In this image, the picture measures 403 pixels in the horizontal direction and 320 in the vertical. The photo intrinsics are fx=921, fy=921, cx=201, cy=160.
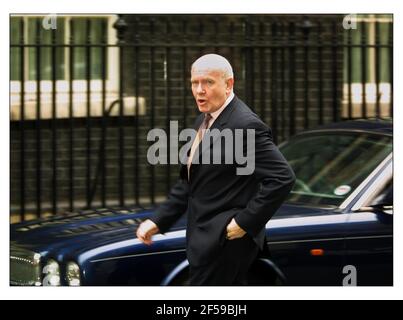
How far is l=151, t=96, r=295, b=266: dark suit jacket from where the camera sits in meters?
5.19

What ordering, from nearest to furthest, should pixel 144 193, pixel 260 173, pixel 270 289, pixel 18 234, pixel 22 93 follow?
1. pixel 260 173
2. pixel 270 289
3. pixel 18 234
4. pixel 22 93
5. pixel 144 193

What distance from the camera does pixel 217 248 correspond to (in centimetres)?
529

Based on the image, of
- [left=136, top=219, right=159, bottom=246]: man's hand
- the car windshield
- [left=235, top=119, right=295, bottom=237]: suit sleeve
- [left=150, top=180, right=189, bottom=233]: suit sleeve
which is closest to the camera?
[left=235, top=119, right=295, bottom=237]: suit sleeve

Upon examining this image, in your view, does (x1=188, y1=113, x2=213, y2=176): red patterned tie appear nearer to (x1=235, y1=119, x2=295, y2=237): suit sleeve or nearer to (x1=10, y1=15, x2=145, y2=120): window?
(x1=235, y1=119, x2=295, y2=237): suit sleeve

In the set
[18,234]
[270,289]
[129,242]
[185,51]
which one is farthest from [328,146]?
[185,51]

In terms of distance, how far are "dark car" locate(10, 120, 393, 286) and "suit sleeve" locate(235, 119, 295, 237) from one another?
0.44 m

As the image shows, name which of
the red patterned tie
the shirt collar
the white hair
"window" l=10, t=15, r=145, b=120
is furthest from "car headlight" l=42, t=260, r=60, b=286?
"window" l=10, t=15, r=145, b=120

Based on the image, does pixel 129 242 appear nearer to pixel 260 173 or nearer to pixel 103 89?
pixel 260 173

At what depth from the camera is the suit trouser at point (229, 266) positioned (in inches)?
209

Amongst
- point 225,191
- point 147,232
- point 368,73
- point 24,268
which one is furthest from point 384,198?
point 368,73

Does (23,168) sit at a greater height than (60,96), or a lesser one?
lesser

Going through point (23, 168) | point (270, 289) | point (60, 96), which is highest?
point (60, 96)

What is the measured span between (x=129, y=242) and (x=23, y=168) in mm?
4178

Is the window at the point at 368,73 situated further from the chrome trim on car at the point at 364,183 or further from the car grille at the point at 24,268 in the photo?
the car grille at the point at 24,268
